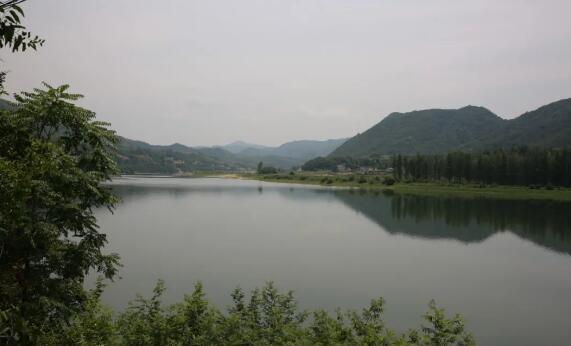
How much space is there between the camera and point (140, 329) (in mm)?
13008

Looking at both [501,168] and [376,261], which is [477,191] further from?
[376,261]

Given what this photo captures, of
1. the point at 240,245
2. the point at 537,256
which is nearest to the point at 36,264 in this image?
the point at 240,245

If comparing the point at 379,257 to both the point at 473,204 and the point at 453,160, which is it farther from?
the point at 453,160

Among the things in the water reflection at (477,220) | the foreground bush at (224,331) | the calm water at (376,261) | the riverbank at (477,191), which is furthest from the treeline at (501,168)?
the foreground bush at (224,331)

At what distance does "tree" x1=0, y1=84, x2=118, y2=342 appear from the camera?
919cm

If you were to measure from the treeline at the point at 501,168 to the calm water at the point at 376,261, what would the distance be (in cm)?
6509

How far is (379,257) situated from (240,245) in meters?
14.5

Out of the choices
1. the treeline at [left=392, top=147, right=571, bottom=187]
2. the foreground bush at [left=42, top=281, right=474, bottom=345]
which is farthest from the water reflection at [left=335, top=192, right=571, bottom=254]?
the foreground bush at [left=42, top=281, right=474, bottom=345]

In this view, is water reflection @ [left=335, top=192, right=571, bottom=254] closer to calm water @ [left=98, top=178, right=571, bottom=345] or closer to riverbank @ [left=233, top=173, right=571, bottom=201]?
calm water @ [left=98, top=178, right=571, bottom=345]

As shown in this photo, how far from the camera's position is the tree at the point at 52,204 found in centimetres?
919

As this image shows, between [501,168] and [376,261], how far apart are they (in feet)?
379

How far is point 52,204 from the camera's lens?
10422 millimetres

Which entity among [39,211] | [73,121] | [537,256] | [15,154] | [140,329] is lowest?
[537,256]

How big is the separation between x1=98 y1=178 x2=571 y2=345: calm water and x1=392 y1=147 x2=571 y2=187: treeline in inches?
2563
